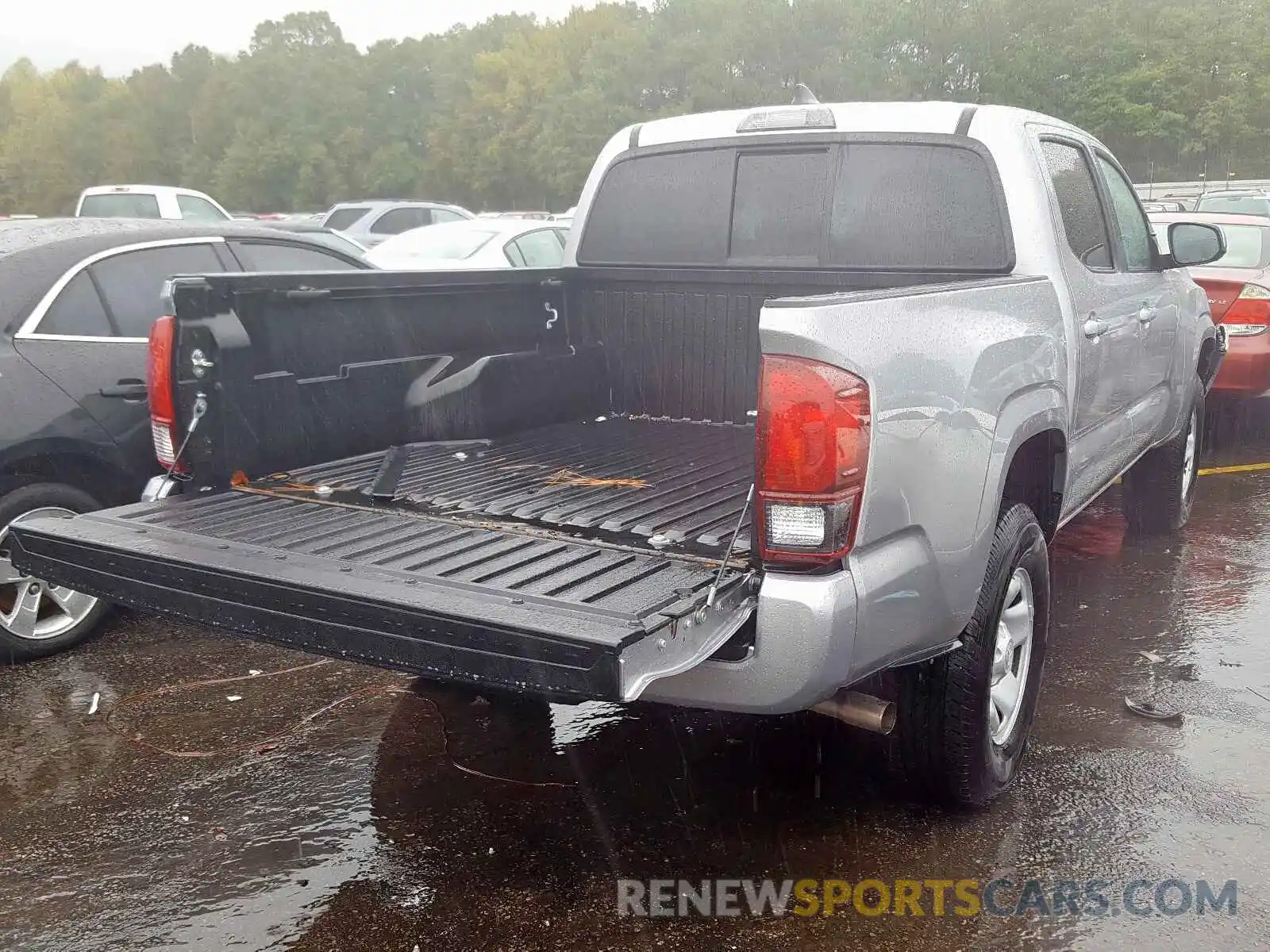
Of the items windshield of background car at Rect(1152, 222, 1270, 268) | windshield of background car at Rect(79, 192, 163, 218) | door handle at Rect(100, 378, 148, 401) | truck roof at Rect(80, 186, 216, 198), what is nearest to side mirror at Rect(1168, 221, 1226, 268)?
windshield of background car at Rect(1152, 222, 1270, 268)

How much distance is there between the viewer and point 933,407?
295 centimetres

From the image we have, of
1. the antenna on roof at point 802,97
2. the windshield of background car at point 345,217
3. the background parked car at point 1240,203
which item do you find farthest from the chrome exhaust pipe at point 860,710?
the background parked car at point 1240,203

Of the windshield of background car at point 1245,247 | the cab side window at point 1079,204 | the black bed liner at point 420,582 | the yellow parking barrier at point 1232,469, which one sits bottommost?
the yellow parking barrier at point 1232,469

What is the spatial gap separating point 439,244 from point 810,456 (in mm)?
8468

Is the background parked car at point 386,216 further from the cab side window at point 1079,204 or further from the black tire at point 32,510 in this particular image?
the cab side window at point 1079,204

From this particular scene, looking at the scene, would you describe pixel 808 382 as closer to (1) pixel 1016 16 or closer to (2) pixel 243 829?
(2) pixel 243 829

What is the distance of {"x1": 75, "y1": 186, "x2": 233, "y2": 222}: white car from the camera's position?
15.7 m

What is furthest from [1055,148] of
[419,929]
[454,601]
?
[419,929]

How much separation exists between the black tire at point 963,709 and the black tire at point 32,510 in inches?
126

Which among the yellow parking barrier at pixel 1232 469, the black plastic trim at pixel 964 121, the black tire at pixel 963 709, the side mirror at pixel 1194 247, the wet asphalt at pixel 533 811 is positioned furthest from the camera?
the yellow parking barrier at pixel 1232 469

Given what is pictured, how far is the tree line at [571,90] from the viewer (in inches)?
1881

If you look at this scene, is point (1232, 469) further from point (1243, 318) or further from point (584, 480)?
point (584, 480)

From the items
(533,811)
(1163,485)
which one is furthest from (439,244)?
(533,811)

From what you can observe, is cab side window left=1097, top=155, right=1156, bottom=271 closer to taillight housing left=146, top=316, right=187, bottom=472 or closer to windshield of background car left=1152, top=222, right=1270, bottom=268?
taillight housing left=146, top=316, right=187, bottom=472
